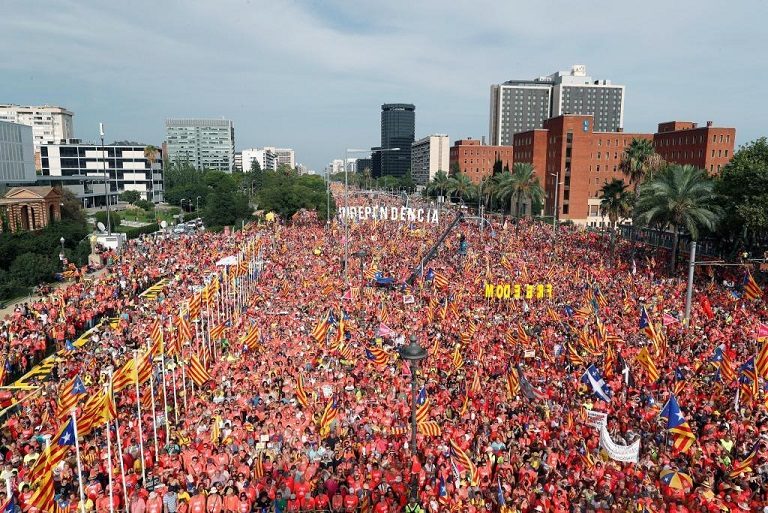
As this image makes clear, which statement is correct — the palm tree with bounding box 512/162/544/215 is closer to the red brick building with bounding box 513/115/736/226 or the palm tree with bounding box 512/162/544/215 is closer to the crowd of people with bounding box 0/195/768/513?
the red brick building with bounding box 513/115/736/226

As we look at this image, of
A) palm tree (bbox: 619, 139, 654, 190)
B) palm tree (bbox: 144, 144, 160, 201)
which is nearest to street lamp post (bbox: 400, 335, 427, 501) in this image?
palm tree (bbox: 619, 139, 654, 190)

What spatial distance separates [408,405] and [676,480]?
23.5ft

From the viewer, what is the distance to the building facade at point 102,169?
335 ft

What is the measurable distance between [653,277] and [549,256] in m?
8.24

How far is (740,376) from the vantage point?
56.2 ft

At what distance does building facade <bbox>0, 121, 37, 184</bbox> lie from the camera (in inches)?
2813

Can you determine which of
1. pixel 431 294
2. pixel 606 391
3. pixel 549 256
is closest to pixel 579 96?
pixel 549 256

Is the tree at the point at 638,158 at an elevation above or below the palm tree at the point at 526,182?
above

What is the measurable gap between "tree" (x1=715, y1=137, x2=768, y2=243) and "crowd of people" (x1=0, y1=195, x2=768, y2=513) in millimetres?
6518

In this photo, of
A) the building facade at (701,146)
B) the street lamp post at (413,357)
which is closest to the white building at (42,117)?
the building facade at (701,146)

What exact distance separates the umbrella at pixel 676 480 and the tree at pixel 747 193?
28461 mm

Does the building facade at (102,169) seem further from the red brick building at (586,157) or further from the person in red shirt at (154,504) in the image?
the person in red shirt at (154,504)

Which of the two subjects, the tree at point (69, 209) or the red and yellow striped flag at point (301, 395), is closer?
the red and yellow striped flag at point (301, 395)

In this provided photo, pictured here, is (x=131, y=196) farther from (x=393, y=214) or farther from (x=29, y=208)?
(x=393, y=214)
